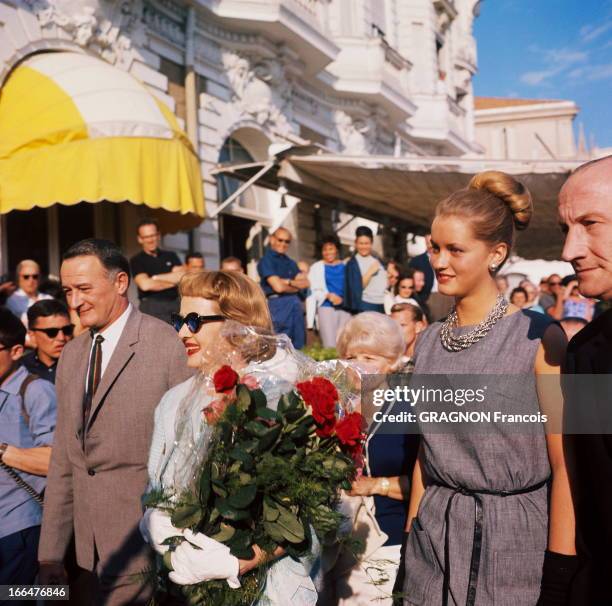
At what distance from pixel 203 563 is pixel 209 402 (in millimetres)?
504

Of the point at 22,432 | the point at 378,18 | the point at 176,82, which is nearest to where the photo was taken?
the point at 22,432

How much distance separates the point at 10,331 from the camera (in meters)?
4.19

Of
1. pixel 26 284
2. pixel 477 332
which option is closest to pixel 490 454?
pixel 477 332

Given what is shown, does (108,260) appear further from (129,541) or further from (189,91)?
(189,91)

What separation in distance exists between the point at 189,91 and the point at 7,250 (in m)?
4.60

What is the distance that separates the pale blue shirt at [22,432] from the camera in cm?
382

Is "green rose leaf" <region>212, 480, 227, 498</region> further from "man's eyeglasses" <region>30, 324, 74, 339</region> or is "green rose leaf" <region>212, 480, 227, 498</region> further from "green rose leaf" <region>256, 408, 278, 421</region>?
"man's eyeglasses" <region>30, 324, 74, 339</region>

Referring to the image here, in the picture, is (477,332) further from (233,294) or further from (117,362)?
(117,362)

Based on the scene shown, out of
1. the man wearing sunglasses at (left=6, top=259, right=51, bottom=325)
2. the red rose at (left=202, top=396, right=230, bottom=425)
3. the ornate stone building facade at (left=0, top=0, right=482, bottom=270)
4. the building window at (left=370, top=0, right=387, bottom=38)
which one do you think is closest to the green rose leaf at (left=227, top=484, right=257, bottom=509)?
the red rose at (left=202, top=396, right=230, bottom=425)

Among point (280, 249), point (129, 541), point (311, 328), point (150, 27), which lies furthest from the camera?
point (150, 27)

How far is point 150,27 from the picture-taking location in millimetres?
12109

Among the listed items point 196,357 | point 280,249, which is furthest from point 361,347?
point 280,249

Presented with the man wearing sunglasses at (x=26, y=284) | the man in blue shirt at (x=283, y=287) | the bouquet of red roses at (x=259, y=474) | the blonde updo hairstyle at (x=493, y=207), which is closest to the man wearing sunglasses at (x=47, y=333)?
the man wearing sunglasses at (x=26, y=284)

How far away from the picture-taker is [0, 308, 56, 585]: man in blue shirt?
377 centimetres
